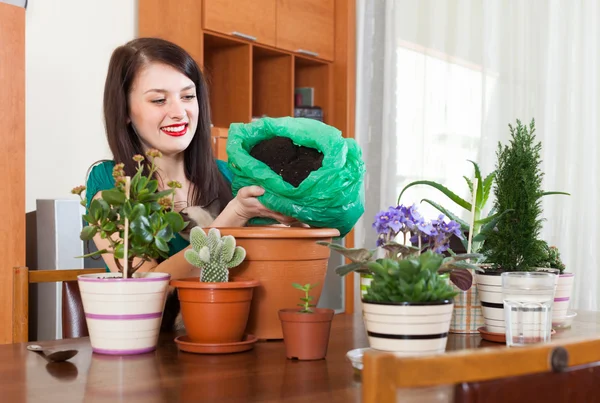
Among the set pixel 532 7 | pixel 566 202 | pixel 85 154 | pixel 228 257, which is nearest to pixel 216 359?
pixel 228 257

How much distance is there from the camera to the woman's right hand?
128 cm

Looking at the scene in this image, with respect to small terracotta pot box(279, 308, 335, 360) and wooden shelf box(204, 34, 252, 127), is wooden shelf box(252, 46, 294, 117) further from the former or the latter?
small terracotta pot box(279, 308, 335, 360)

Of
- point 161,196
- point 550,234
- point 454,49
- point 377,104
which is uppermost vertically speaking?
point 454,49

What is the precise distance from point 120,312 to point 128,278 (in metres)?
0.05

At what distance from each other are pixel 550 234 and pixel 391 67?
1.29 m

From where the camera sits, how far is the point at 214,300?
1.04 m

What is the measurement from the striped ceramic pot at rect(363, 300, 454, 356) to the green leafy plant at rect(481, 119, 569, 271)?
352mm

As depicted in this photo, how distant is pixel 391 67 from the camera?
13.4 ft

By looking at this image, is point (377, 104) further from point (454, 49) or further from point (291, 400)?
point (291, 400)

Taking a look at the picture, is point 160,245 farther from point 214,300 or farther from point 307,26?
point 307,26

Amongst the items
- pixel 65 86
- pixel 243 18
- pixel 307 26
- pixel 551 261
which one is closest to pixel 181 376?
pixel 551 261

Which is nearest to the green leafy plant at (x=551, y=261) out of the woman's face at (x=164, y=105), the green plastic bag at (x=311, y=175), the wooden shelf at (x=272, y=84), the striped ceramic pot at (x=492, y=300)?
the striped ceramic pot at (x=492, y=300)

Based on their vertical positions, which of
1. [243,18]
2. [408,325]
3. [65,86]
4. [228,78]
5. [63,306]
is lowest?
[63,306]

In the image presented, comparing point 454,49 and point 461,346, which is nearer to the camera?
point 461,346
